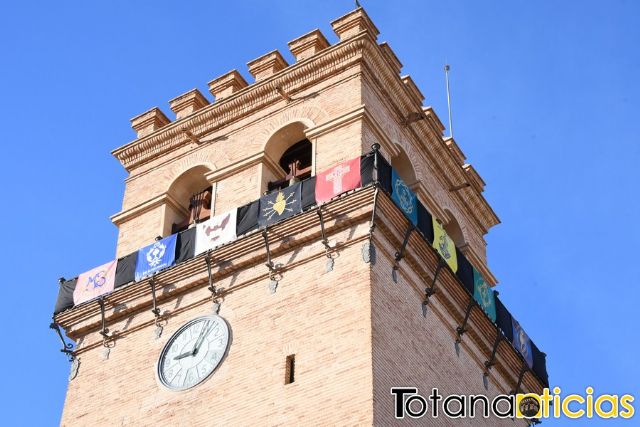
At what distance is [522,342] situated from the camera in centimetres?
3219

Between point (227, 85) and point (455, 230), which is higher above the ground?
point (227, 85)

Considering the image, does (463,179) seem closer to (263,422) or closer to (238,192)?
(238,192)

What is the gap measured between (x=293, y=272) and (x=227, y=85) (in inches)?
330

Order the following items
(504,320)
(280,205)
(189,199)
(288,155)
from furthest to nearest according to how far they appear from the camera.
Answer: (189,199), (288,155), (504,320), (280,205)

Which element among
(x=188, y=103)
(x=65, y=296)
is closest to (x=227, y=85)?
(x=188, y=103)

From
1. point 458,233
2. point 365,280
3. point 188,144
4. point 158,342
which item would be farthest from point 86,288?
point 458,233

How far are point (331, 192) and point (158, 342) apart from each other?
5035 millimetres

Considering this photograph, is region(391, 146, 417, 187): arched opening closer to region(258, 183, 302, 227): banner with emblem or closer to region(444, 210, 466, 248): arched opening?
region(444, 210, 466, 248): arched opening

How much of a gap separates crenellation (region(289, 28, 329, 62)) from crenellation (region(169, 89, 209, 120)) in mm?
3029

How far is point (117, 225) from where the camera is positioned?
111ft

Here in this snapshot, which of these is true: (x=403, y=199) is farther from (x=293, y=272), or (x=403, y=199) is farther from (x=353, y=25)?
(x=353, y=25)

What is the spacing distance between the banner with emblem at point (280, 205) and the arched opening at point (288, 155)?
2252 mm

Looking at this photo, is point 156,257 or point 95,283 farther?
point 95,283

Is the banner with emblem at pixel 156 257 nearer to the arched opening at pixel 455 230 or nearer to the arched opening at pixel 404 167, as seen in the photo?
the arched opening at pixel 404 167
